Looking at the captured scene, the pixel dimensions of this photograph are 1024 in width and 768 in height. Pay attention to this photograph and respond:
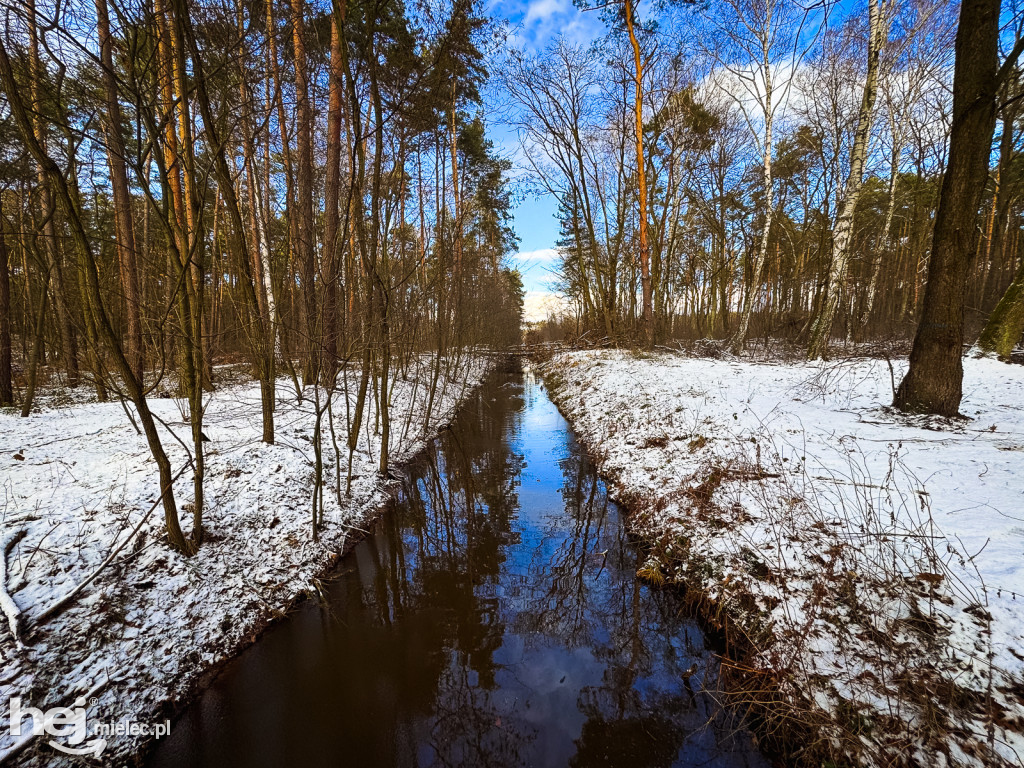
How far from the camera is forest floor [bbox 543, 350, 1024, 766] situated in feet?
6.53

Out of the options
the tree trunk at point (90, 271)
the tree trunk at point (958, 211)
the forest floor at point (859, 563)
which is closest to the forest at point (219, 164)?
the tree trunk at point (90, 271)

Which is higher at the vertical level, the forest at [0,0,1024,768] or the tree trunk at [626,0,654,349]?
the tree trunk at [626,0,654,349]

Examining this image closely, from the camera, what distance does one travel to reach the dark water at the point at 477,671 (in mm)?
2398

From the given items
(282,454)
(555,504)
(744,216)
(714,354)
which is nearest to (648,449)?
(555,504)

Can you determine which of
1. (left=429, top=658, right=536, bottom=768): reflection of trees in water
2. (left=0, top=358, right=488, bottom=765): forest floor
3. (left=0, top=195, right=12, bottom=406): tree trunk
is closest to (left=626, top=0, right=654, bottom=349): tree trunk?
(left=0, top=358, right=488, bottom=765): forest floor

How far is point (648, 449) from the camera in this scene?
6.22m

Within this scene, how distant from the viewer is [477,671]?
2963 millimetres

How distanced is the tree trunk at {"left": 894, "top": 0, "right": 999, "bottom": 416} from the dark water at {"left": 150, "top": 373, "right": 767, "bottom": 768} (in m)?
4.23

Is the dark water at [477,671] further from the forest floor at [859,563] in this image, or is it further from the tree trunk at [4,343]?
the tree trunk at [4,343]

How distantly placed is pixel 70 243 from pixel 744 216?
24640mm

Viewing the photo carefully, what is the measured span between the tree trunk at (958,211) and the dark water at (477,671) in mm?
4226

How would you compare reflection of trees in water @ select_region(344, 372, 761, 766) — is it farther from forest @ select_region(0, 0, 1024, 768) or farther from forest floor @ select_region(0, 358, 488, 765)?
forest floor @ select_region(0, 358, 488, 765)

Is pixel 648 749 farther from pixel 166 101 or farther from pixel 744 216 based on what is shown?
pixel 744 216

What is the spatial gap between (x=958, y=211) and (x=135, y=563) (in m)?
9.09
